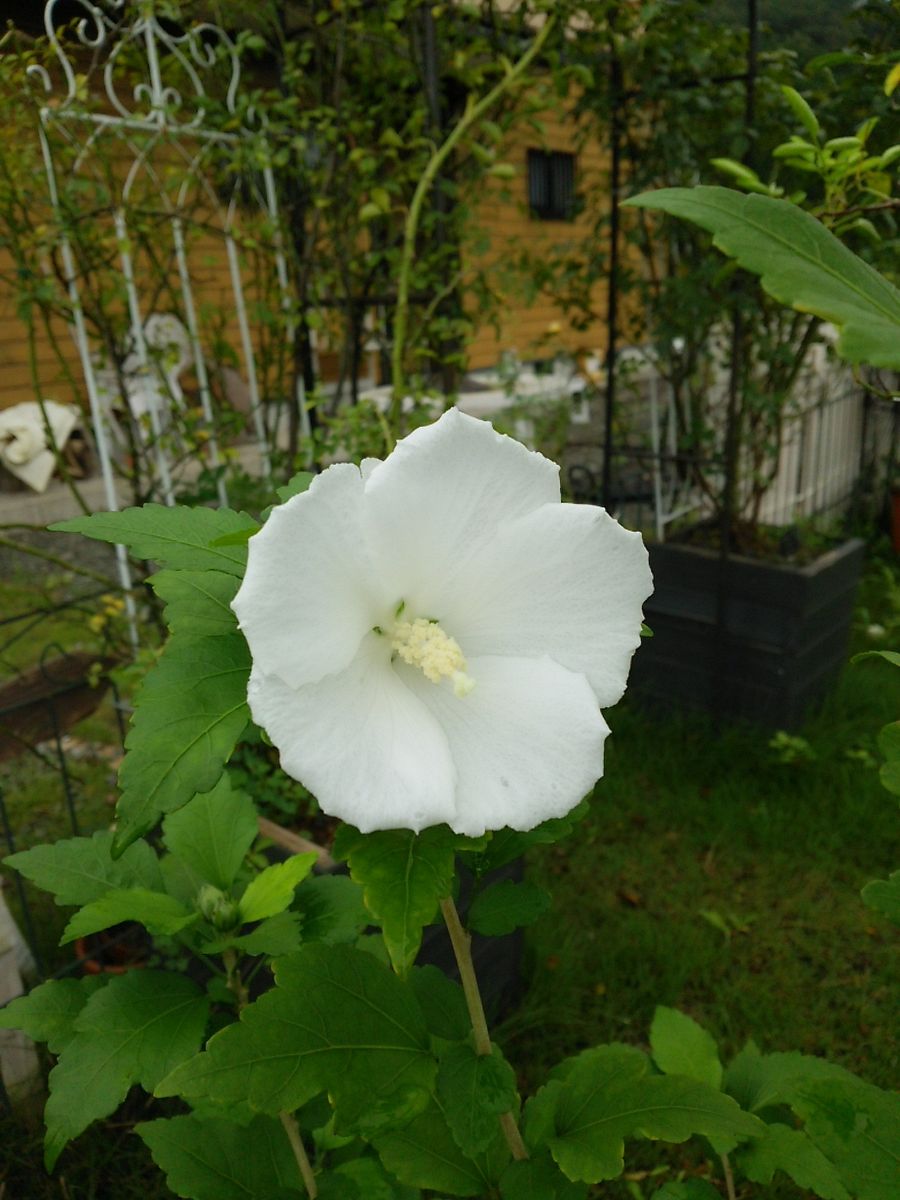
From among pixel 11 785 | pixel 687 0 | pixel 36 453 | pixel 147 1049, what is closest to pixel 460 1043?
pixel 147 1049

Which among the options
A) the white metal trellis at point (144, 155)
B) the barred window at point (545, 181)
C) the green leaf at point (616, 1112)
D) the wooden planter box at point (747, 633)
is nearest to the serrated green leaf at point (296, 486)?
the green leaf at point (616, 1112)

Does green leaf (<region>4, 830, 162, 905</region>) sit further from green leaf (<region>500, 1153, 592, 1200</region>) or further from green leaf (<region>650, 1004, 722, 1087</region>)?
green leaf (<region>650, 1004, 722, 1087</region>)

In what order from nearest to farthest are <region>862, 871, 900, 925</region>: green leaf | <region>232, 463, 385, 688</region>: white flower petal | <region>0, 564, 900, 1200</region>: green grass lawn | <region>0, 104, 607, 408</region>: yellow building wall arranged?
<region>232, 463, 385, 688</region>: white flower petal < <region>862, 871, 900, 925</region>: green leaf < <region>0, 564, 900, 1200</region>: green grass lawn < <region>0, 104, 607, 408</region>: yellow building wall

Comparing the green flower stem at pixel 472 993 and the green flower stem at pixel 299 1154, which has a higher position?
the green flower stem at pixel 472 993

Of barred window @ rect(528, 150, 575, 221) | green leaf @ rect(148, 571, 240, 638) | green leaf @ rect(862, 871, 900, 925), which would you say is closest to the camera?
green leaf @ rect(148, 571, 240, 638)

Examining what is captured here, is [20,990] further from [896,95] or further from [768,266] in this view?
[896,95]

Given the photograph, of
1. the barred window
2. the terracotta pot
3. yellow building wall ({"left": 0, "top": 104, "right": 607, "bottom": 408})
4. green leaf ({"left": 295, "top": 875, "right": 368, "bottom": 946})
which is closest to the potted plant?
yellow building wall ({"left": 0, "top": 104, "right": 607, "bottom": 408})

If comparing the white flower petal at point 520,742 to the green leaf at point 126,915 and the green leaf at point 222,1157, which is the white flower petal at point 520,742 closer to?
the green leaf at point 126,915

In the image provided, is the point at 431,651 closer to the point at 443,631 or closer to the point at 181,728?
the point at 443,631
